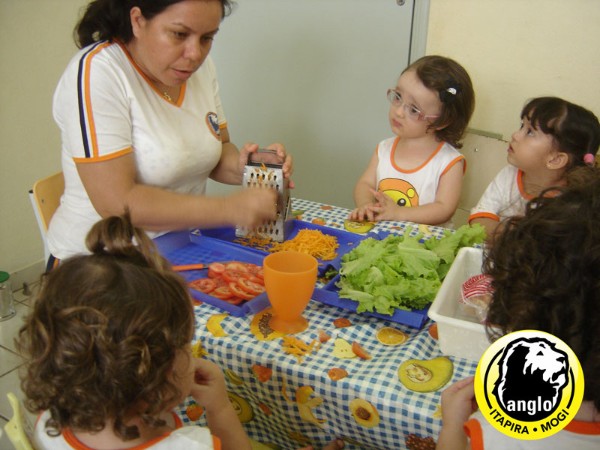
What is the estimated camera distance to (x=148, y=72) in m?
1.52

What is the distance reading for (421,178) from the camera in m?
2.09

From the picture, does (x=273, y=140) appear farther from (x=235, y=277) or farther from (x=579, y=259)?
(x=579, y=259)

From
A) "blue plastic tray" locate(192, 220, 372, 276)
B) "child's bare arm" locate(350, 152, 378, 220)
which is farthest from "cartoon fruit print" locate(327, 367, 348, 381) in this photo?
"child's bare arm" locate(350, 152, 378, 220)

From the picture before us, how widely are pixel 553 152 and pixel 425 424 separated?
1251 millimetres

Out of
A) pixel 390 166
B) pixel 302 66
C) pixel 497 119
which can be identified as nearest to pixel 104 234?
pixel 390 166

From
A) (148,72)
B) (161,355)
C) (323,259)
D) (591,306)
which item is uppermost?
(148,72)

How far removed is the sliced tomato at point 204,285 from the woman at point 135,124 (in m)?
0.19

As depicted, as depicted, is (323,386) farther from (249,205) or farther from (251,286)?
(249,205)

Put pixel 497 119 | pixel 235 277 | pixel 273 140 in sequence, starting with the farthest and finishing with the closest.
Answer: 1. pixel 273 140
2. pixel 497 119
3. pixel 235 277

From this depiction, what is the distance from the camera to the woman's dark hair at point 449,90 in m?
1.97

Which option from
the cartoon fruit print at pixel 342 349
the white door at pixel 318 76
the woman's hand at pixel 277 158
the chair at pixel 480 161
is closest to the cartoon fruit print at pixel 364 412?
the cartoon fruit print at pixel 342 349

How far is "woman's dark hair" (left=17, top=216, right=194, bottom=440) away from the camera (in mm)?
744

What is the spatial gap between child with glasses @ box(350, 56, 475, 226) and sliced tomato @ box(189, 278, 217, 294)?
0.78 meters

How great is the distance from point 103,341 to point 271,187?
854mm
